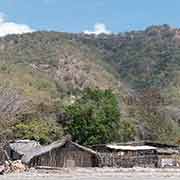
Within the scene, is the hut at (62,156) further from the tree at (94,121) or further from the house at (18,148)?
the tree at (94,121)

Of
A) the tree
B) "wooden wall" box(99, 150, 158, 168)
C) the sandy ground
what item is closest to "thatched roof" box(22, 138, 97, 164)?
"wooden wall" box(99, 150, 158, 168)

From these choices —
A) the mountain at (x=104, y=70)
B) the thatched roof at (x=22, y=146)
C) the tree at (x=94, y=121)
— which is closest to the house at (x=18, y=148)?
the thatched roof at (x=22, y=146)

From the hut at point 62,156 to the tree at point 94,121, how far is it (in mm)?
10510

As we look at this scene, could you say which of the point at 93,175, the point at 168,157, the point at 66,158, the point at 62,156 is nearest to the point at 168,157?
the point at 168,157

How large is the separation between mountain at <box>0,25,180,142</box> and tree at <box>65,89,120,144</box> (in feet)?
19.0

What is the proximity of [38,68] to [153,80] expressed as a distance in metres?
27.5

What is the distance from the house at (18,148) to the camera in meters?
54.9

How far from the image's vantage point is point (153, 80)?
390ft

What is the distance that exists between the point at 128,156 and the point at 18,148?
12098mm

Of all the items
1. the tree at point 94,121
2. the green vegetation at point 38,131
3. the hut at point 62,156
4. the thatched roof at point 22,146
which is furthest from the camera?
the tree at point 94,121

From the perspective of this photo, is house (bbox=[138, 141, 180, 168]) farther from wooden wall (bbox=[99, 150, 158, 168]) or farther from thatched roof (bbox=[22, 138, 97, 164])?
thatched roof (bbox=[22, 138, 97, 164])

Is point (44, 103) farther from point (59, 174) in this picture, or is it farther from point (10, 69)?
point (59, 174)

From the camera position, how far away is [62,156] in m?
52.4

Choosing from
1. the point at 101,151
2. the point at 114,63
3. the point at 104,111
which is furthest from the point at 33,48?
the point at 101,151
